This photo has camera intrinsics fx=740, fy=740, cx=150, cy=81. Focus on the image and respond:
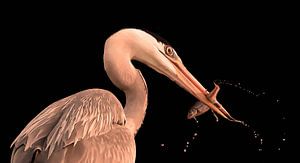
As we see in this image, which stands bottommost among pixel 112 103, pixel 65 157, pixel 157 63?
pixel 65 157

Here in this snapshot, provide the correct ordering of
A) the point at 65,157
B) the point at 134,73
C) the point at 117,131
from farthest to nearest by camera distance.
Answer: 1. the point at 134,73
2. the point at 117,131
3. the point at 65,157

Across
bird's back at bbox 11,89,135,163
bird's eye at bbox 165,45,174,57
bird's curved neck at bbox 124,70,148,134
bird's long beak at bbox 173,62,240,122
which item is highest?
bird's eye at bbox 165,45,174,57

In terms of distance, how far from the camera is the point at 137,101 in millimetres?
3219

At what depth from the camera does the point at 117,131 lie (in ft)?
9.71

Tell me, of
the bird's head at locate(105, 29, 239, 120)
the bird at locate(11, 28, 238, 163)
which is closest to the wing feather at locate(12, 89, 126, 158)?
the bird at locate(11, 28, 238, 163)

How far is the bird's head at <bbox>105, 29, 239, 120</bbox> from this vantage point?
3.24 metres

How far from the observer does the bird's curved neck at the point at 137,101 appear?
3209 mm

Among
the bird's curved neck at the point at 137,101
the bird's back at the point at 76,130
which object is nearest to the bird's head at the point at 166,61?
the bird's curved neck at the point at 137,101

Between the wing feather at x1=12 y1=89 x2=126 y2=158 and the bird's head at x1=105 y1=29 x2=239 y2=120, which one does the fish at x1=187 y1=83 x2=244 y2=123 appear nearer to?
the bird's head at x1=105 y1=29 x2=239 y2=120

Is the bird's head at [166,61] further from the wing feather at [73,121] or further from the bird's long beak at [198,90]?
the wing feather at [73,121]

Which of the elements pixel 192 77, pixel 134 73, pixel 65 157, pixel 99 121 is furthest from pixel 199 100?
pixel 65 157

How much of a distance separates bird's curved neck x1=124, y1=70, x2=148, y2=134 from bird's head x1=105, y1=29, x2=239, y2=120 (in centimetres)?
10

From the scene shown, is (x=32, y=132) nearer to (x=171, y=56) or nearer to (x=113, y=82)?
(x=113, y=82)

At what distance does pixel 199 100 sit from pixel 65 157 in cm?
81
